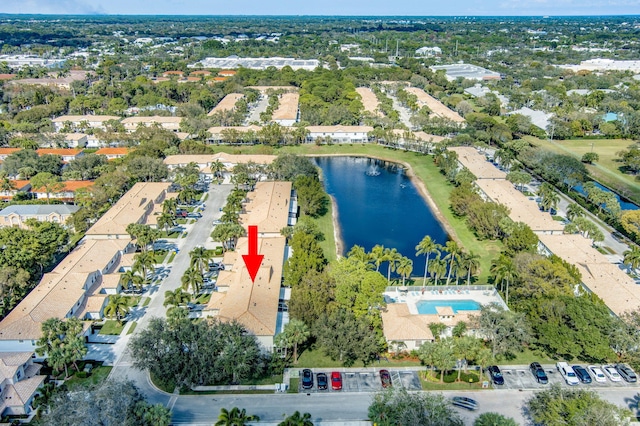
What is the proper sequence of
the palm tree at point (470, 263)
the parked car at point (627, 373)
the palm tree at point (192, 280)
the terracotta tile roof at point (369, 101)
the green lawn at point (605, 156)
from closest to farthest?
the parked car at point (627, 373) < the palm tree at point (192, 280) < the palm tree at point (470, 263) < the green lawn at point (605, 156) < the terracotta tile roof at point (369, 101)

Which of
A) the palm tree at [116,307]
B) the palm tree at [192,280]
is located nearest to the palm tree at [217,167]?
the palm tree at [192,280]

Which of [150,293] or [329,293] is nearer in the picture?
[329,293]

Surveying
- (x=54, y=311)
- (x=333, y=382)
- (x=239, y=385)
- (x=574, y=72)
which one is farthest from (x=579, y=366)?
(x=574, y=72)

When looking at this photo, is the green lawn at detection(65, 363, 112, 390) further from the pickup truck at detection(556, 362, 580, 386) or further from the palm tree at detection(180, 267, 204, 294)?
the pickup truck at detection(556, 362, 580, 386)

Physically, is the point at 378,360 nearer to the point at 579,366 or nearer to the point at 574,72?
the point at 579,366

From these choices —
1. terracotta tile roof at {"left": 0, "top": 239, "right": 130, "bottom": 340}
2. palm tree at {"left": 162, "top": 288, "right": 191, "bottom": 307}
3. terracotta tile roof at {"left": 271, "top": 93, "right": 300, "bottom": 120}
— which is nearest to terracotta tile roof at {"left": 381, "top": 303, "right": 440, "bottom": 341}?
palm tree at {"left": 162, "top": 288, "right": 191, "bottom": 307}

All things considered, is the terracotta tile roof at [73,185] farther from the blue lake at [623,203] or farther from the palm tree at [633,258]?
the blue lake at [623,203]
